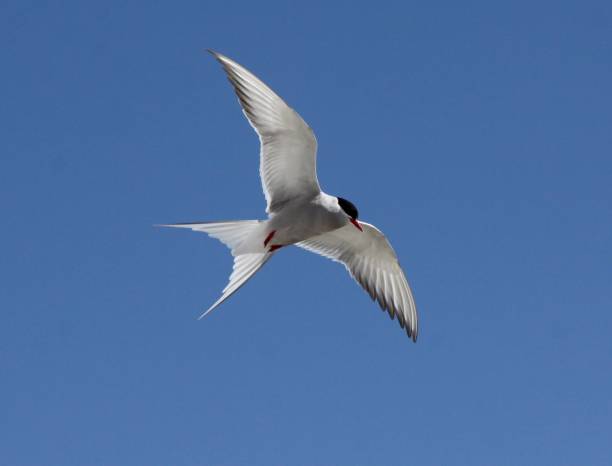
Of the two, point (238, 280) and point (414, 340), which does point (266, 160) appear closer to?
point (238, 280)

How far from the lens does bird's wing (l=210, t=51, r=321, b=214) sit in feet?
27.3

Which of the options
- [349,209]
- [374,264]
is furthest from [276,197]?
[374,264]

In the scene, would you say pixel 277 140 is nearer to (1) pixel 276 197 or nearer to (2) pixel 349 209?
(1) pixel 276 197

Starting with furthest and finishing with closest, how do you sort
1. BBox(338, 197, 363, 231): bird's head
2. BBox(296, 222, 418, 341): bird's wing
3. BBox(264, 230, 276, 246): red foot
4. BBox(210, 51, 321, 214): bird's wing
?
BBox(296, 222, 418, 341): bird's wing → BBox(338, 197, 363, 231): bird's head → BBox(264, 230, 276, 246): red foot → BBox(210, 51, 321, 214): bird's wing

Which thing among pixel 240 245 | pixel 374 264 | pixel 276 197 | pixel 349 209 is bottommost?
pixel 240 245

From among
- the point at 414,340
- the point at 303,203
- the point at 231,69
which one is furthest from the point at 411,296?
the point at 231,69

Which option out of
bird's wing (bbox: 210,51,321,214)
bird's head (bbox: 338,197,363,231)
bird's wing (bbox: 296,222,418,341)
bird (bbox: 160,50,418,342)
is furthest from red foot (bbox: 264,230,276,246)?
bird's wing (bbox: 296,222,418,341)

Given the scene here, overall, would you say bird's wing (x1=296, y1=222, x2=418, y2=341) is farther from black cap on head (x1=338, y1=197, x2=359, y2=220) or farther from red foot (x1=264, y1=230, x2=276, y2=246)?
red foot (x1=264, y1=230, x2=276, y2=246)

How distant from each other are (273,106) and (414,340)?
2.94 m

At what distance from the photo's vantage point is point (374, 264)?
10.3 m

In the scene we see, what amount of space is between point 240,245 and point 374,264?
1961 mm

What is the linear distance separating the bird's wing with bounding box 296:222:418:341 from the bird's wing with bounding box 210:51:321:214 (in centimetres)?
116

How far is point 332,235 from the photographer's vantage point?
10.3m

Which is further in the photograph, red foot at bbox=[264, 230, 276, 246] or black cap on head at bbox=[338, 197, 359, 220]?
black cap on head at bbox=[338, 197, 359, 220]
